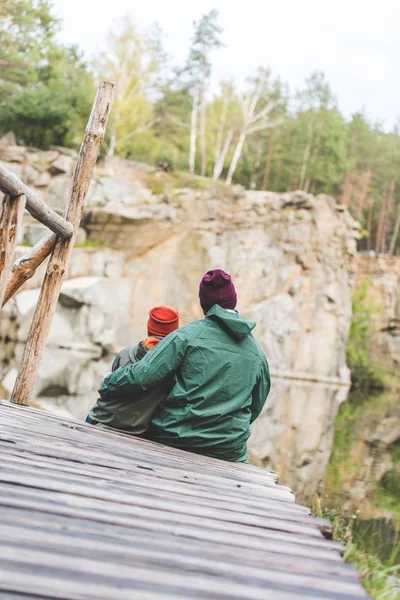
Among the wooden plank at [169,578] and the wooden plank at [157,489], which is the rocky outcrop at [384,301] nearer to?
the wooden plank at [157,489]

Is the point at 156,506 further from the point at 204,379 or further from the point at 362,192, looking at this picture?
the point at 362,192

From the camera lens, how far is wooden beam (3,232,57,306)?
611 cm

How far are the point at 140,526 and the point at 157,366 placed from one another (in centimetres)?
194

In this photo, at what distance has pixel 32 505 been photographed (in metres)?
2.63

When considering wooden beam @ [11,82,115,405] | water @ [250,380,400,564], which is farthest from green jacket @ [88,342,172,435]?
water @ [250,380,400,564]

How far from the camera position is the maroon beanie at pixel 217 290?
15.8ft

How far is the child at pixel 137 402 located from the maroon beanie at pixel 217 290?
0.62m

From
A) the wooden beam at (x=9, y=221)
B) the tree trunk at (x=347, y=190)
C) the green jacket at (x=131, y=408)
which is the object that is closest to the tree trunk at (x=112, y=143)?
the tree trunk at (x=347, y=190)

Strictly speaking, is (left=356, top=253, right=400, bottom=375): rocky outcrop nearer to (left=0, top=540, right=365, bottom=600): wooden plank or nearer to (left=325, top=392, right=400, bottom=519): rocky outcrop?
(left=325, top=392, right=400, bottom=519): rocky outcrop

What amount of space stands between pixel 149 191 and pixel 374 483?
24851 millimetres

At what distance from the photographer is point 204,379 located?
14.7 ft

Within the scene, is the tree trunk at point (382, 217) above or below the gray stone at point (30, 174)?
above

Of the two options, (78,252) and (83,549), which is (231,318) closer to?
(83,549)

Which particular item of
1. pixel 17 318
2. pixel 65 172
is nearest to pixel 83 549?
pixel 17 318
